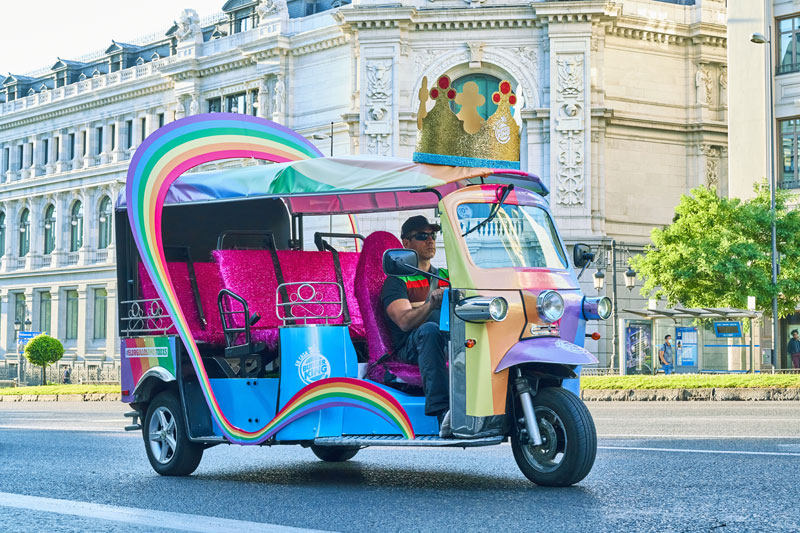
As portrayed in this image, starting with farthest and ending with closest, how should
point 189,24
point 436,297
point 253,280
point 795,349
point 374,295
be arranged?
point 189,24, point 795,349, point 253,280, point 374,295, point 436,297

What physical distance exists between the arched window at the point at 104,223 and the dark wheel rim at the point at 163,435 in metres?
55.9

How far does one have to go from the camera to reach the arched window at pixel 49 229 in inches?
2724

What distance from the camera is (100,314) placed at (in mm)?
63594

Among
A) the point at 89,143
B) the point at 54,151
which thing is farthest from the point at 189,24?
the point at 54,151

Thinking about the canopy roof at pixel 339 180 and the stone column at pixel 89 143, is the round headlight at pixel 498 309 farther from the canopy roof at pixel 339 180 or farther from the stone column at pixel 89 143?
the stone column at pixel 89 143

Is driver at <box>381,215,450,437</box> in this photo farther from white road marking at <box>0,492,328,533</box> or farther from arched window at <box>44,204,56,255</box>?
arched window at <box>44,204,56,255</box>

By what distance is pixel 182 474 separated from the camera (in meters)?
9.79

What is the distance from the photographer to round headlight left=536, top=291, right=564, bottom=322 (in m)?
8.17

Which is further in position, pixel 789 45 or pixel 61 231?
pixel 61 231

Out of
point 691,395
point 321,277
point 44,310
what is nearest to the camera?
point 321,277

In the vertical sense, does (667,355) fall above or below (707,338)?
below

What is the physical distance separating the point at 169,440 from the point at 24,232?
6527 cm

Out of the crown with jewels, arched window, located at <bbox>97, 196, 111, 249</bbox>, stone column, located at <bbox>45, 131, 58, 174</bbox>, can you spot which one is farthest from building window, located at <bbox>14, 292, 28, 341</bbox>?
the crown with jewels

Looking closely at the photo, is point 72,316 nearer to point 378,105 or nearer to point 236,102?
point 236,102
